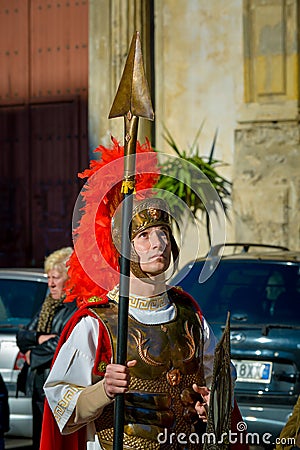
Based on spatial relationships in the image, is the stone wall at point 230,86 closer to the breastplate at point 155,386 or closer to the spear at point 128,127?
the breastplate at point 155,386

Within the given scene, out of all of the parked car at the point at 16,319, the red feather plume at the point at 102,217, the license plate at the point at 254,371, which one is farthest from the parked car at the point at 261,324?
the red feather plume at the point at 102,217

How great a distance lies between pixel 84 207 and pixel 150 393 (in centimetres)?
82

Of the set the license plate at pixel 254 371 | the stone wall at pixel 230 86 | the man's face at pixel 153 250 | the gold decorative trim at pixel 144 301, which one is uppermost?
the stone wall at pixel 230 86

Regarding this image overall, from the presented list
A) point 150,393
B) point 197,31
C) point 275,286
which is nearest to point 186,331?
point 150,393

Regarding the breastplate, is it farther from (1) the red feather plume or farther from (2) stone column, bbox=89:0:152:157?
(2) stone column, bbox=89:0:152:157

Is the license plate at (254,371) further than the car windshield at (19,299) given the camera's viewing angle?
No

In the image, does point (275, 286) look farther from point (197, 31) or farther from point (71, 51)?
point (71, 51)

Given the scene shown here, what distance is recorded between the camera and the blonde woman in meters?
8.15

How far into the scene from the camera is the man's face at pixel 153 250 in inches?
178

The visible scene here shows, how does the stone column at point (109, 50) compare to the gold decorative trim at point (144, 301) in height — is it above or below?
above

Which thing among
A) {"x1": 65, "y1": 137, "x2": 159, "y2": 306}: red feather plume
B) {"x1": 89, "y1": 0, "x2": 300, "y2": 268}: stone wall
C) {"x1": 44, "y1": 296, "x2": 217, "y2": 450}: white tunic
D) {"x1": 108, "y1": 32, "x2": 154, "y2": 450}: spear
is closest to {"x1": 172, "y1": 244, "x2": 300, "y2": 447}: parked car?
{"x1": 65, "y1": 137, "x2": 159, "y2": 306}: red feather plume

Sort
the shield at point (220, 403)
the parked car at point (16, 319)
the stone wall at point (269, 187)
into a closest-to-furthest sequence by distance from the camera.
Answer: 1. the shield at point (220, 403)
2. the parked car at point (16, 319)
3. the stone wall at point (269, 187)

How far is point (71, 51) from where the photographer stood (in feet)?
45.1

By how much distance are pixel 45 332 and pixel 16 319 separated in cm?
110
